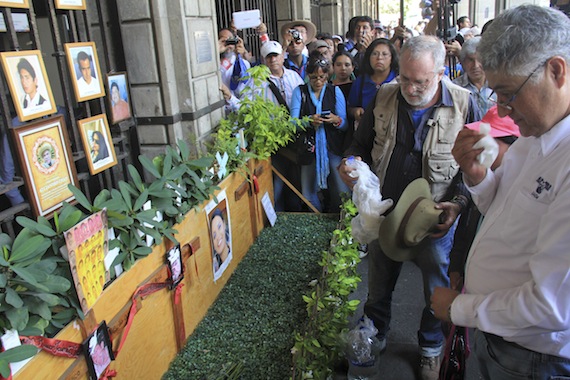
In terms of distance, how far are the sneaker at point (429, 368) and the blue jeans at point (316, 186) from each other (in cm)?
209

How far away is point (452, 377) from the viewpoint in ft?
6.19

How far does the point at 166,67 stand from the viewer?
3.23m

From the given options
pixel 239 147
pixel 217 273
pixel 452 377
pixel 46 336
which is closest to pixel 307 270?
pixel 217 273

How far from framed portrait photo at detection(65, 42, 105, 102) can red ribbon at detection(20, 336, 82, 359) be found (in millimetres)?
1341

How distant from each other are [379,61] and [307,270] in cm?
214

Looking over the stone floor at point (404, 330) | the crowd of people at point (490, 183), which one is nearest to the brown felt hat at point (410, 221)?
the crowd of people at point (490, 183)

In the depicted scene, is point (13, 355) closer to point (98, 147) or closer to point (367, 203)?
point (98, 147)

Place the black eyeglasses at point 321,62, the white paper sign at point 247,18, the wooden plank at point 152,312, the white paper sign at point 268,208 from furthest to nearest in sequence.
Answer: the white paper sign at point 247,18 → the black eyeglasses at point 321,62 → the white paper sign at point 268,208 → the wooden plank at point 152,312

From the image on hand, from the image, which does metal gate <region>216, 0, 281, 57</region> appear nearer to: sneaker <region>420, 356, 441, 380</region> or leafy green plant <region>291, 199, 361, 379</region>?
leafy green plant <region>291, 199, 361, 379</region>

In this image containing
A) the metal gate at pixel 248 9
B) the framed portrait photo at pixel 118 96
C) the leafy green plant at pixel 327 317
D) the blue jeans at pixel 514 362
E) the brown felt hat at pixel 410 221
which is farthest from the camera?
the metal gate at pixel 248 9

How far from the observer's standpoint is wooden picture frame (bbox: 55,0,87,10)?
2398 mm

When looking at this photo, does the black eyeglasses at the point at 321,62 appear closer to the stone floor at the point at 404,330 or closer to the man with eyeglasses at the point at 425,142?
the man with eyeglasses at the point at 425,142

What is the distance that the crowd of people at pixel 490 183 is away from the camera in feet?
3.95

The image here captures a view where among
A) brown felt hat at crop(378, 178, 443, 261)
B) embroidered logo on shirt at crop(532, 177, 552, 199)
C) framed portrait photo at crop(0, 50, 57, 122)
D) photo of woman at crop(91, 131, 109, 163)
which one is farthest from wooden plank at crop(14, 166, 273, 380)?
embroidered logo on shirt at crop(532, 177, 552, 199)
